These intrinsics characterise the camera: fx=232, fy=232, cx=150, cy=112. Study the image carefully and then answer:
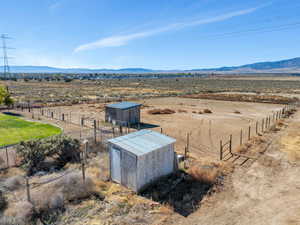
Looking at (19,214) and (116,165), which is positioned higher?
(116,165)

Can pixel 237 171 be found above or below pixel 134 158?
below

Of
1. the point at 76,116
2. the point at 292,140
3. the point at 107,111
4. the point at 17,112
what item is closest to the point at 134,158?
the point at 292,140

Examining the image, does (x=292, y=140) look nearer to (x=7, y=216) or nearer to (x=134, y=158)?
(x=134, y=158)

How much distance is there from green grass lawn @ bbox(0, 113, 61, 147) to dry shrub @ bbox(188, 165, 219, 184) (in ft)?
40.6

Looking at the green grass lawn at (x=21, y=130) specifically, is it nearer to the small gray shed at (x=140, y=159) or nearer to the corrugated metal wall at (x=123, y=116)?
the corrugated metal wall at (x=123, y=116)

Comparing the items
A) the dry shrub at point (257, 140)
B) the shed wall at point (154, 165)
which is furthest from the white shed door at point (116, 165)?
the dry shrub at point (257, 140)

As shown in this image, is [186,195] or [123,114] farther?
[123,114]

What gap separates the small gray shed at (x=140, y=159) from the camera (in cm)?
973

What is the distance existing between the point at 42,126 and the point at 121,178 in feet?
48.0

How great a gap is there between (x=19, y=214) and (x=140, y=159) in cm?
460

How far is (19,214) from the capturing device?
764 centimetres

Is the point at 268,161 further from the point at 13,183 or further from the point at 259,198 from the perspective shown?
the point at 13,183

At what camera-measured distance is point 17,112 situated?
1160 inches

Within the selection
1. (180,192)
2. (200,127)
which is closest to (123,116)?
(200,127)
